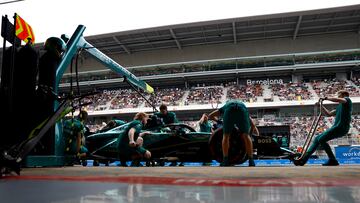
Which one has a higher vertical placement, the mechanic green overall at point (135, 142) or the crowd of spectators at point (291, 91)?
the crowd of spectators at point (291, 91)

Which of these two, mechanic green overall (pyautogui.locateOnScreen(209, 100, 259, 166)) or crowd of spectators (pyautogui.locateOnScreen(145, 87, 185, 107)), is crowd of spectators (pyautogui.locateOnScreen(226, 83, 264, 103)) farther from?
mechanic green overall (pyautogui.locateOnScreen(209, 100, 259, 166))

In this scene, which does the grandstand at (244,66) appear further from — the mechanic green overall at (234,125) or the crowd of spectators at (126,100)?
the mechanic green overall at (234,125)

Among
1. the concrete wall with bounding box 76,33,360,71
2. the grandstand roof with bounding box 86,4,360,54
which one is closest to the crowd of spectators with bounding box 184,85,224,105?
the concrete wall with bounding box 76,33,360,71

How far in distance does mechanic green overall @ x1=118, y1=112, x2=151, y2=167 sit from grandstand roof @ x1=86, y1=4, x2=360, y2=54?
863 inches

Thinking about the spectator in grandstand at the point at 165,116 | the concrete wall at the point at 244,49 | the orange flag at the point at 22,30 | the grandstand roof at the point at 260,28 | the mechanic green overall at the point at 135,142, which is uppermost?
the grandstand roof at the point at 260,28

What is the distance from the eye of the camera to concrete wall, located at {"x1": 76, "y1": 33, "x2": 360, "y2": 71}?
3192cm

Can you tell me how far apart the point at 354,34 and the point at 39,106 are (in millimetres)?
34634

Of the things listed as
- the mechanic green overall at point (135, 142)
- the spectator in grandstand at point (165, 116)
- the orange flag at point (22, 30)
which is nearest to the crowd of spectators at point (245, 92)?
the spectator in grandstand at point (165, 116)

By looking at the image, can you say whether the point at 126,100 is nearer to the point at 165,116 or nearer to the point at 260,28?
the point at 260,28

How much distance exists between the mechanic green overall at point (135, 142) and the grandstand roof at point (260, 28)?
2191 centimetres

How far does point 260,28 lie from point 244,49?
3.49 m

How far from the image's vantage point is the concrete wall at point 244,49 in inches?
1257

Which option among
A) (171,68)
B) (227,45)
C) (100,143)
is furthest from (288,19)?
(100,143)

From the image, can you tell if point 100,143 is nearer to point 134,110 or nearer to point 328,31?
point 134,110
